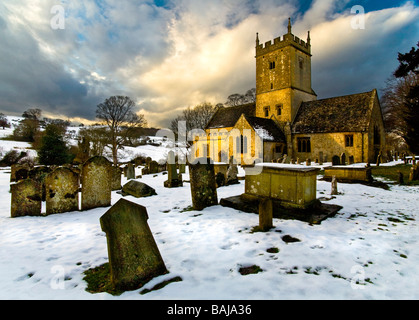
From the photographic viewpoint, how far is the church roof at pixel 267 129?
2280cm

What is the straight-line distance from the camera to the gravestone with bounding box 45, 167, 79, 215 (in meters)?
5.57

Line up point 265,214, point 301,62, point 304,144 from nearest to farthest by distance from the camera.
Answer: point 265,214 < point 304,144 < point 301,62

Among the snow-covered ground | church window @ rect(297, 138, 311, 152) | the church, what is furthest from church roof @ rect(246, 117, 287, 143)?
the snow-covered ground

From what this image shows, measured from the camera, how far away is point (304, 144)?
2388 centimetres

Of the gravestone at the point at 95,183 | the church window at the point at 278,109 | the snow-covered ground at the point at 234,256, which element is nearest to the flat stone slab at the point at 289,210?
the snow-covered ground at the point at 234,256

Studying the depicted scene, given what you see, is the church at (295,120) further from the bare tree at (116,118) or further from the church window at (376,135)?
the bare tree at (116,118)

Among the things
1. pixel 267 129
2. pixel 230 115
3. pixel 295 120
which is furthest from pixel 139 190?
pixel 230 115

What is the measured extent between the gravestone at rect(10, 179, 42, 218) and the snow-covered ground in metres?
0.30

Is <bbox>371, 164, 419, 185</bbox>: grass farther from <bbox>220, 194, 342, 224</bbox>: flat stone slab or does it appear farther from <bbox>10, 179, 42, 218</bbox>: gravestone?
<bbox>10, 179, 42, 218</bbox>: gravestone

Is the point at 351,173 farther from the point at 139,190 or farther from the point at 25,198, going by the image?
the point at 25,198

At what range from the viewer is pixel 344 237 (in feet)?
12.7

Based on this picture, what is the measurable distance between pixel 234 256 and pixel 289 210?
2534 mm

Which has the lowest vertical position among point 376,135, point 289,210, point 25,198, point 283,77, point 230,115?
point 289,210

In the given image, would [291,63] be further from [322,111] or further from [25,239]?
[25,239]
